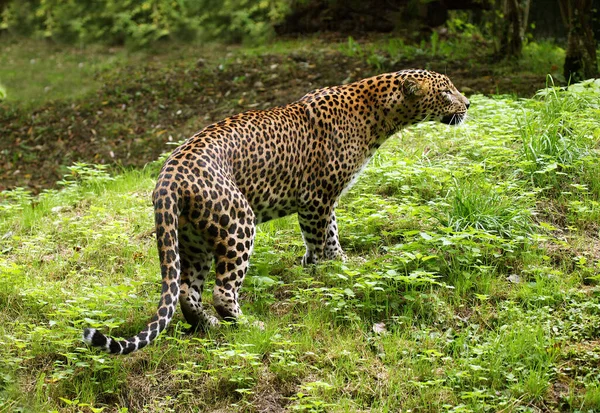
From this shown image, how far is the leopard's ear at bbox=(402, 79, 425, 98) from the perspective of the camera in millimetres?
6910

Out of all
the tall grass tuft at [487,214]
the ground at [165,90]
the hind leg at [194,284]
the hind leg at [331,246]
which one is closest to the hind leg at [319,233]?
the hind leg at [331,246]

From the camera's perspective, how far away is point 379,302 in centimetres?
615

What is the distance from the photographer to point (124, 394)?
17.5 ft

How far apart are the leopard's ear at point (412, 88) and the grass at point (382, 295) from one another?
982 millimetres

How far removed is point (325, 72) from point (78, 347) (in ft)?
30.1

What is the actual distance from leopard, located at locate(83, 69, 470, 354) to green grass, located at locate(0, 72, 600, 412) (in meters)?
0.38

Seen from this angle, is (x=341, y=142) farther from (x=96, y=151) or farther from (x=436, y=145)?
(x=96, y=151)

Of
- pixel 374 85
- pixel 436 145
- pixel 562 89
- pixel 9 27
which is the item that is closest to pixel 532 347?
pixel 374 85

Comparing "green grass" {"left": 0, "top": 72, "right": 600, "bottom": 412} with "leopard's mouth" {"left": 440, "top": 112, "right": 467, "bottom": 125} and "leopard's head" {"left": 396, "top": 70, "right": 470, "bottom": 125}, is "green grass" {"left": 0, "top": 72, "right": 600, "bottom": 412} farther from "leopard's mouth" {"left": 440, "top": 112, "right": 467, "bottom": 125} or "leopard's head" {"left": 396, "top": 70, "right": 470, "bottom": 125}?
"leopard's head" {"left": 396, "top": 70, "right": 470, "bottom": 125}

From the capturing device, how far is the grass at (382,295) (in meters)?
5.17

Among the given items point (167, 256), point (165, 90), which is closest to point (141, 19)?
point (165, 90)

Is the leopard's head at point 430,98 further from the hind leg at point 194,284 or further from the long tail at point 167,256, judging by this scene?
the long tail at point 167,256

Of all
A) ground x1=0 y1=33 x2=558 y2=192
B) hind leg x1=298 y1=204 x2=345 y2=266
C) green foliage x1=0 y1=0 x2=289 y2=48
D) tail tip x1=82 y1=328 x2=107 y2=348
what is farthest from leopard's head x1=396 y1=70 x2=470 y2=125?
green foliage x1=0 y1=0 x2=289 y2=48

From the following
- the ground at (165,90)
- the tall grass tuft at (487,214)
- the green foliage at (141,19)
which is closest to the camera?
the tall grass tuft at (487,214)
